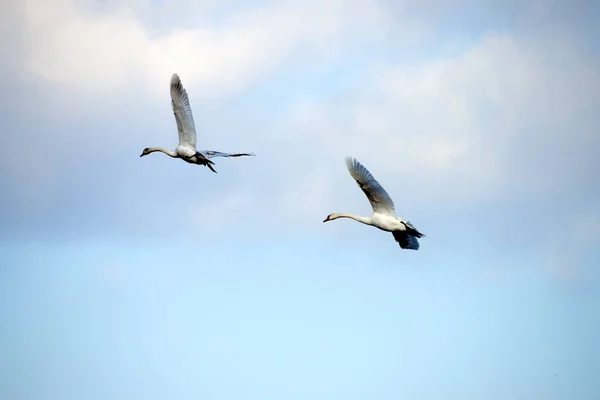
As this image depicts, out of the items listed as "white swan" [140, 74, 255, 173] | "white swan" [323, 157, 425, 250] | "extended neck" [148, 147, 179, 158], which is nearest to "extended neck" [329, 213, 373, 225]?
"white swan" [323, 157, 425, 250]

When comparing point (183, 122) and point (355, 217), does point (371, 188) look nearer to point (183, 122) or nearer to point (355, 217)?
point (355, 217)

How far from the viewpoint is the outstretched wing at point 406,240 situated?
6203cm

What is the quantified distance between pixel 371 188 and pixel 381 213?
2419 millimetres

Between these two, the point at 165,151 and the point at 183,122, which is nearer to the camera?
the point at 183,122

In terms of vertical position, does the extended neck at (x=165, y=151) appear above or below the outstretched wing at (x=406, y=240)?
above

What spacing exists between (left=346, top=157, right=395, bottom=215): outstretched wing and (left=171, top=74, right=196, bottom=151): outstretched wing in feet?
41.6

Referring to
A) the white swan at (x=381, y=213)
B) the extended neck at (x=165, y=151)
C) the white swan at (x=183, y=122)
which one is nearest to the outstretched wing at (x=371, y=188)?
the white swan at (x=381, y=213)

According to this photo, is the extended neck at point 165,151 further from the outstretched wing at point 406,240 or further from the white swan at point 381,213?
the outstretched wing at point 406,240

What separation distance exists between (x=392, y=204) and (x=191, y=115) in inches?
569

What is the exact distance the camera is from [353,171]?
58.9 meters

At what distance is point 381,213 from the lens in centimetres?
6159

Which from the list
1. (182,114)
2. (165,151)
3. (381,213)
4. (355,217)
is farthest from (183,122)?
(381,213)

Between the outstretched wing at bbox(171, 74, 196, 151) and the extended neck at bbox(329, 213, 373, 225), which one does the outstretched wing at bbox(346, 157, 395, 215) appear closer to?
the extended neck at bbox(329, 213, 373, 225)

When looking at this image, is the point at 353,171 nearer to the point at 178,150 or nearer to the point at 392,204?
the point at 392,204
